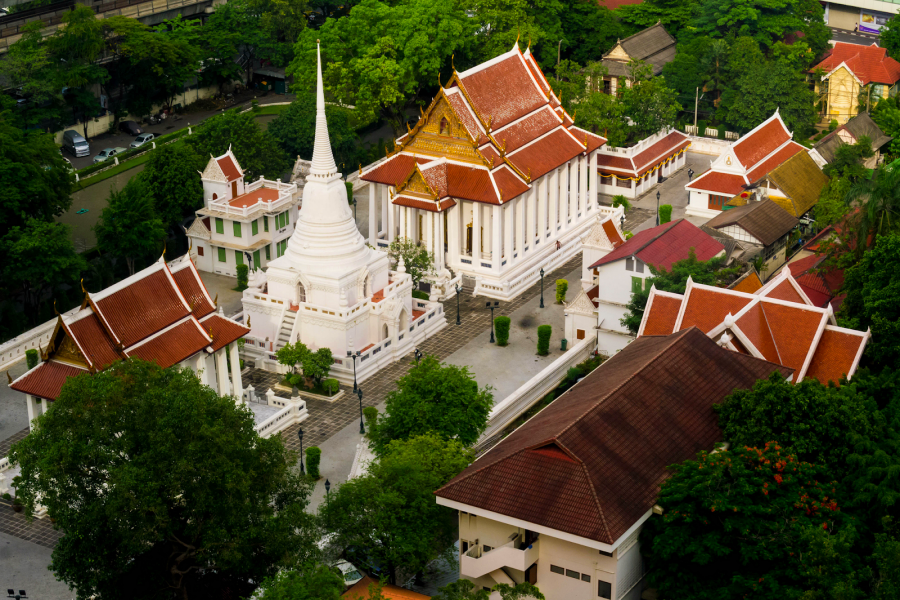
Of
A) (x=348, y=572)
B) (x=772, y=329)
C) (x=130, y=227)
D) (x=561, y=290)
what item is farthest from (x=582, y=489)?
(x=130, y=227)

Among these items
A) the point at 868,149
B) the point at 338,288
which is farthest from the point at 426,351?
the point at 868,149

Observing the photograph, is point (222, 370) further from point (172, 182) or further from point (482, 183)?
point (482, 183)

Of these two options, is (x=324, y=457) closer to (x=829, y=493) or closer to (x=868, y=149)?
(x=829, y=493)

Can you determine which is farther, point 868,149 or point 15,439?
point 868,149

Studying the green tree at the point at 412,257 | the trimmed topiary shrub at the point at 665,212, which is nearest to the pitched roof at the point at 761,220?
the trimmed topiary shrub at the point at 665,212

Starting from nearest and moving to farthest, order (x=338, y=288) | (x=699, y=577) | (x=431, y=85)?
(x=699, y=577)
(x=338, y=288)
(x=431, y=85)

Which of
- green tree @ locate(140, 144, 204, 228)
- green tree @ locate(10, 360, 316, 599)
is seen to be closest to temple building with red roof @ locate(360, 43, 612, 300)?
green tree @ locate(140, 144, 204, 228)
